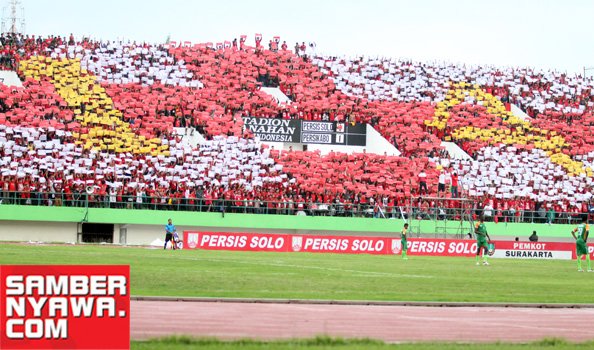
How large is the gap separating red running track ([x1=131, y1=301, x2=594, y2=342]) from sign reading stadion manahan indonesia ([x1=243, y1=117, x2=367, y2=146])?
163ft

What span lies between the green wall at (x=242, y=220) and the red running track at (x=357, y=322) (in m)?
39.6

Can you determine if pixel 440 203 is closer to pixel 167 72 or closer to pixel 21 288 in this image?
pixel 167 72

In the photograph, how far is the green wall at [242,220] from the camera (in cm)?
6091

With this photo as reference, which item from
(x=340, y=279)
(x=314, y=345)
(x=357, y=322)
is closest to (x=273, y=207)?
(x=340, y=279)

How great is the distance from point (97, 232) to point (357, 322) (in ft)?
147

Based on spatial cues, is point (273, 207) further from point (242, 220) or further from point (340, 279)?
point (340, 279)

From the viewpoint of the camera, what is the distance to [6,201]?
6012 cm

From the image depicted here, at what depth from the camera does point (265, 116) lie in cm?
7400

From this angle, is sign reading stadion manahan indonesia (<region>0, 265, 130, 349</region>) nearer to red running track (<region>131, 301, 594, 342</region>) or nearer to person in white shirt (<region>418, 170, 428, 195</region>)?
red running track (<region>131, 301, 594, 342</region>)

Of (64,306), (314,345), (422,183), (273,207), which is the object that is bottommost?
(314,345)

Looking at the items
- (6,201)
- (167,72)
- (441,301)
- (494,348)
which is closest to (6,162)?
(6,201)

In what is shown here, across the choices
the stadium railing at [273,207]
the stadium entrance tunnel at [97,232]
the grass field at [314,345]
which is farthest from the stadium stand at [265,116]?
the grass field at [314,345]

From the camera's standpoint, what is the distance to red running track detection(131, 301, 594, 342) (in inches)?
689

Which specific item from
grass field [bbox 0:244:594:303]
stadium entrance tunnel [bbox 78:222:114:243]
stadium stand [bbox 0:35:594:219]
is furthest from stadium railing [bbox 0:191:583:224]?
grass field [bbox 0:244:594:303]
